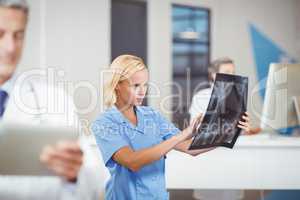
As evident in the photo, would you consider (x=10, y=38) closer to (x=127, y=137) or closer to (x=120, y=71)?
(x=120, y=71)

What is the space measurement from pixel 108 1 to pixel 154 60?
1.85 feet

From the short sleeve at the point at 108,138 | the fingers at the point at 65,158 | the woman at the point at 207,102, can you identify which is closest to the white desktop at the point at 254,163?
the woman at the point at 207,102

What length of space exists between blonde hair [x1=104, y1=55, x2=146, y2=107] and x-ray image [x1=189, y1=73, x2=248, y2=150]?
28cm

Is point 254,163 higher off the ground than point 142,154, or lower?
lower

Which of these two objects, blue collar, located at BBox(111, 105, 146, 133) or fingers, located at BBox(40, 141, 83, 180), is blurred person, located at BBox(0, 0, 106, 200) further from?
blue collar, located at BBox(111, 105, 146, 133)

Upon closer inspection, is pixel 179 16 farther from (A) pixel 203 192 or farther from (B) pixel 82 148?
(B) pixel 82 148

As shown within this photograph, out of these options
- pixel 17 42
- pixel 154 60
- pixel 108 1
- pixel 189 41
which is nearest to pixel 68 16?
pixel 108 1

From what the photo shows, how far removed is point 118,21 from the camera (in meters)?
2.09

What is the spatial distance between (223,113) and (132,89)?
0.34 m

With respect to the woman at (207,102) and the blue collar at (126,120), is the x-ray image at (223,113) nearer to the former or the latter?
the blue collar at (126,120)

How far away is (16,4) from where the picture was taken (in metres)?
1.35

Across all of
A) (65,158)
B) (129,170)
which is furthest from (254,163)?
(65,158)

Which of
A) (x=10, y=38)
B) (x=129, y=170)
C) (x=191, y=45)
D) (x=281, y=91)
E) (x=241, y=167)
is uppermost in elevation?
(x=191, y=45)

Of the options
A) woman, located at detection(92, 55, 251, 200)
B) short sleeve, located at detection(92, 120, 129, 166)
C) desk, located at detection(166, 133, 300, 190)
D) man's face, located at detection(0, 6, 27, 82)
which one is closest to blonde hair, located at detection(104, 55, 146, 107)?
woman, located at detection(92, 55, 251, 200)
